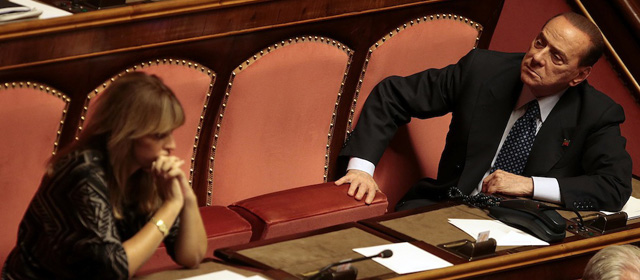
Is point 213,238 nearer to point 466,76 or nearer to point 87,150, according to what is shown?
point 87,150

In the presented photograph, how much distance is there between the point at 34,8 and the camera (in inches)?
103

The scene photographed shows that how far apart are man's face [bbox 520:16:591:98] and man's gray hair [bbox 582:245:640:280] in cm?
86

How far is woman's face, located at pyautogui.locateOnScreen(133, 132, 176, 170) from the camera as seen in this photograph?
2.00 m

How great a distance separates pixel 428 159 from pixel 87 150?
5.71ft

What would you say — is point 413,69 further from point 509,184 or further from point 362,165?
point 509,184

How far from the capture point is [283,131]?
3.17 meters

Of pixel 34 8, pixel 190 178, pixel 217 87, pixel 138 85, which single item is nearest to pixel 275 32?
pixel 217 87

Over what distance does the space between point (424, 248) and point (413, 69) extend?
108 cm

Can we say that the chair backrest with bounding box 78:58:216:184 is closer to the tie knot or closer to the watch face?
the watch face

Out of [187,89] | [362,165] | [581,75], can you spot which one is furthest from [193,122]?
[581,75]

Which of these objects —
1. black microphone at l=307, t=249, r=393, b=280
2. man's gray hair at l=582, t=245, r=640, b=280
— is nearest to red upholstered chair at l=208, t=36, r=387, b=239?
black microphone at l=307, t=249, r=393, b=280

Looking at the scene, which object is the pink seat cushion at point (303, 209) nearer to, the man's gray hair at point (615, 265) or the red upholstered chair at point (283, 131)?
the red upholstered chair at point (283, 131)

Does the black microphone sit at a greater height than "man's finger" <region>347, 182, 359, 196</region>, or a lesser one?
lesser

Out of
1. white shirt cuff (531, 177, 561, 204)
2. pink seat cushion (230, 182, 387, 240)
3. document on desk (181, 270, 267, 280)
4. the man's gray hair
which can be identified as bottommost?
document on desk (181, 270, 267, 280)
